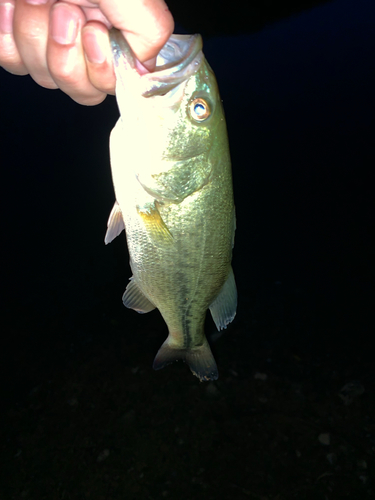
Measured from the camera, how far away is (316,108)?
7.40 m

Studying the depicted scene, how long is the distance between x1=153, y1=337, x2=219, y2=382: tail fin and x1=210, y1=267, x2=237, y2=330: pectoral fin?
0.92 feet

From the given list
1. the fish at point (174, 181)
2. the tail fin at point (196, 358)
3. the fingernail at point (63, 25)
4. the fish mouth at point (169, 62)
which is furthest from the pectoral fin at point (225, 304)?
the fingernail at point (63, 25)

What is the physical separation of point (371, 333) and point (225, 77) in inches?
297

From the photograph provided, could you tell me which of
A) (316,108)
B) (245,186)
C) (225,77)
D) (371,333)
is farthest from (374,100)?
(371,333)

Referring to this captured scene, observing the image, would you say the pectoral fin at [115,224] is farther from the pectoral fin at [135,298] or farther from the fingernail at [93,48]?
the fingernail at [93,48]

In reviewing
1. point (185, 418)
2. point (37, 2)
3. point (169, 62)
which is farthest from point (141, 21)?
point (185, 418)

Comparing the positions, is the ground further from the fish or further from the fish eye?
the fish eye

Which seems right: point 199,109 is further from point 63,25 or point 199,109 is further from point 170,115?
point 63,25

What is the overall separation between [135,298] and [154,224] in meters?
0.51

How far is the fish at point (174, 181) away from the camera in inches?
43.8

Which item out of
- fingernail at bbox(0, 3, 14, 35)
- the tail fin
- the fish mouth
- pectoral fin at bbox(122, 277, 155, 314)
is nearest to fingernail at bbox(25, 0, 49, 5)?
fingernail at bbox(0, 3, 14, 35)

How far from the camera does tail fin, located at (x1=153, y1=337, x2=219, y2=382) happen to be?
6.16 ft

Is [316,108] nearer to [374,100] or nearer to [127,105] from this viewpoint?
[374,100]

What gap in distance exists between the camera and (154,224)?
53.0 inches
